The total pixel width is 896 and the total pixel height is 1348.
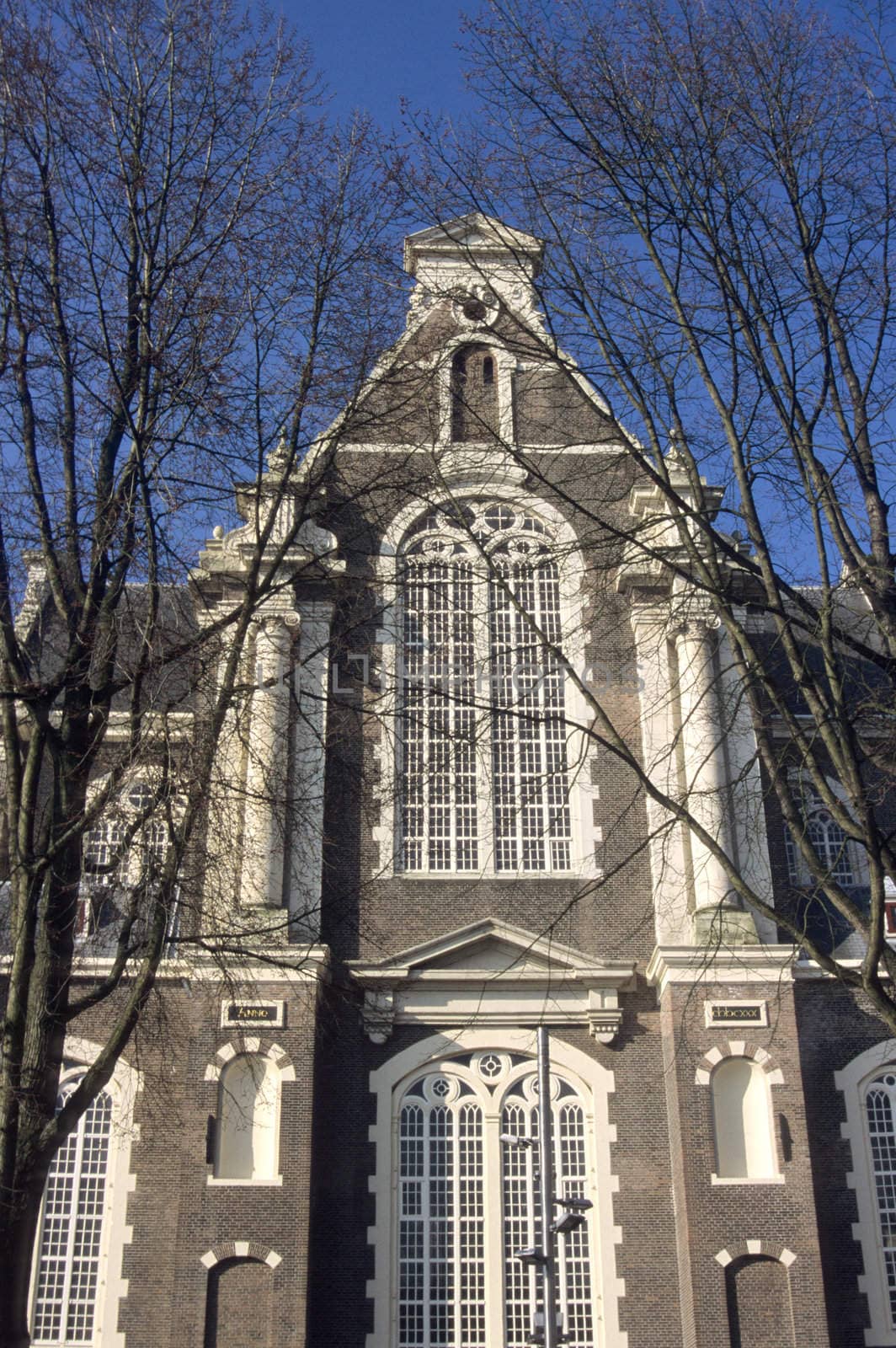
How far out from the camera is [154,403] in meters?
13.0

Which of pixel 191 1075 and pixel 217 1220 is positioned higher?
pixel 191 1075

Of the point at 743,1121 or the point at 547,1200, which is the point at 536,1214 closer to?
the point at 743,1121

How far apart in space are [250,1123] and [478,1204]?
324 cm

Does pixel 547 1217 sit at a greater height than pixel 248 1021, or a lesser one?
lesser

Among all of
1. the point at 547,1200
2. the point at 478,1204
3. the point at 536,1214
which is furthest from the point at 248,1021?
the point at 547,1200

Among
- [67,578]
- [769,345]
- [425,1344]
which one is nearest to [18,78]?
[67,578]

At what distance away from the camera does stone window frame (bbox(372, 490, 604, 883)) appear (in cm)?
2194

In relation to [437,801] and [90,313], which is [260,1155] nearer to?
[437,801]

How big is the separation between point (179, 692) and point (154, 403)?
252 centimetres

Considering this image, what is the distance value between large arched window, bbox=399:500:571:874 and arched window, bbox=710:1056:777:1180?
3916mm

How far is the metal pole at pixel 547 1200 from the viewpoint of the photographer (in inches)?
635

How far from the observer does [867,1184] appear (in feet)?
66.1

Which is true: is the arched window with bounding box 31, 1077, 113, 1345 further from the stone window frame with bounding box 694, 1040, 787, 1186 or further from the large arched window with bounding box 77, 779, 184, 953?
the large arched window with bounding box 77, 779, 184, 953

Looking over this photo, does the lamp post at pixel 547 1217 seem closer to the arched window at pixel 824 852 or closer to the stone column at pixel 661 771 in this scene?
the stone column at pixel 661 771
